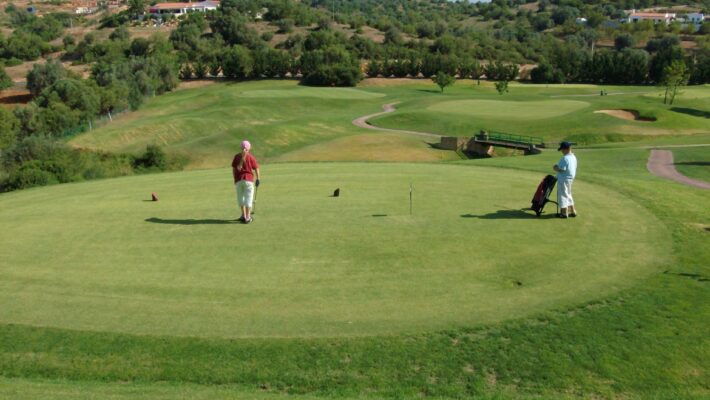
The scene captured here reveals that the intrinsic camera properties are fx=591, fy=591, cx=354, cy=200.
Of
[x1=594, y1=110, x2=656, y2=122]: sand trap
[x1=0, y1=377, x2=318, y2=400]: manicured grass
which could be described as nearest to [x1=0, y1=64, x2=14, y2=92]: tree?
[x1=594, y1=110, x2=656, y2=122]: sand trap

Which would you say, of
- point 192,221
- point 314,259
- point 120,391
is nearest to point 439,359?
point 314,259

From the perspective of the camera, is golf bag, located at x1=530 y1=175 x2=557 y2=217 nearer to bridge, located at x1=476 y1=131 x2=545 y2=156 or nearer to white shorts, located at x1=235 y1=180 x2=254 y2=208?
white shorts, located at x1=235 y1=180 x2=254 y2=208

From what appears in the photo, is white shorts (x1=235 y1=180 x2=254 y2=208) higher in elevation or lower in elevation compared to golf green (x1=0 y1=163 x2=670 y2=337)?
higher

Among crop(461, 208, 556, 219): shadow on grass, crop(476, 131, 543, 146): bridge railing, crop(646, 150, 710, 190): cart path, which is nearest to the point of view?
crop(461, 208, 556, 219): shadow on grass

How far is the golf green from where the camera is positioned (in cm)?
1198

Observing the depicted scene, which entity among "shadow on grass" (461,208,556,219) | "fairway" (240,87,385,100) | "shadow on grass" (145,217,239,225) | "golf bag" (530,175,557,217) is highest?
"golf bag" (530,175,557,217)

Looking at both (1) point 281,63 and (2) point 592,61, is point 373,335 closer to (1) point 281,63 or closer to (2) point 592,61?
(1) point 281,63

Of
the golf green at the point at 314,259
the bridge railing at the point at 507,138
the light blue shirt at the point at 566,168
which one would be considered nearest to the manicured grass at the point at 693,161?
the bridge railing at the point at 507,138

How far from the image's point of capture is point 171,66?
13388 cm

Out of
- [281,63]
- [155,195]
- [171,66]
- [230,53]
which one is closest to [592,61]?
[281,63]

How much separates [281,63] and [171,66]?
26607 mm

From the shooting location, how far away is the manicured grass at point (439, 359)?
980 centimetres

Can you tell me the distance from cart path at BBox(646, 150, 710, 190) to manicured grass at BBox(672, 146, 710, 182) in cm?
49

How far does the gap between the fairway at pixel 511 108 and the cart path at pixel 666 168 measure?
33578 mm
